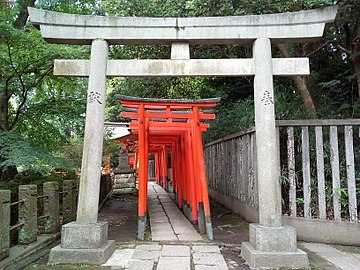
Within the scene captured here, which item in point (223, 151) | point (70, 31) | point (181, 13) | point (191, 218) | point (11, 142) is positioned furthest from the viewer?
point (223, 151)

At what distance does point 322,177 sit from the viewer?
6.05 m

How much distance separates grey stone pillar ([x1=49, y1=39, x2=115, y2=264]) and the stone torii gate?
17 mm

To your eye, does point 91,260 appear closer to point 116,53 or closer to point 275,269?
point 275,269

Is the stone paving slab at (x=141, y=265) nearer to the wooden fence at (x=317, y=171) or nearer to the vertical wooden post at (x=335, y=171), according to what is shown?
the wooden fence at (x=317, y=171)

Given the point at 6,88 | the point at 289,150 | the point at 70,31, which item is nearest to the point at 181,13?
the point at 70,31

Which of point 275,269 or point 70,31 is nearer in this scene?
point 275,269

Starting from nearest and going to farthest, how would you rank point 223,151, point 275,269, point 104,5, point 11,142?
point 275,269, point 11,142, point 104,5, point 223,151

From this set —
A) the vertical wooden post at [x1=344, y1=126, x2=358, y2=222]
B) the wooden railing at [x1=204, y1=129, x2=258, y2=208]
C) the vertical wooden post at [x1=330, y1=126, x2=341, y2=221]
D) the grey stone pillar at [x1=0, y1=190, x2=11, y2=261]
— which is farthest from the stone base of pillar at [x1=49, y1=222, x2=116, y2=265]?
the vertical wooden post at [x1=344, y1=126, x2=358, y2=222]

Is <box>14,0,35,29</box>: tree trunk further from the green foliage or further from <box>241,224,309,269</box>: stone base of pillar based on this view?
<box>241,224,309,269</box>: stone base of pillar

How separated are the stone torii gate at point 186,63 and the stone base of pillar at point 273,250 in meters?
0.09

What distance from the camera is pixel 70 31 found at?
542 centimetres

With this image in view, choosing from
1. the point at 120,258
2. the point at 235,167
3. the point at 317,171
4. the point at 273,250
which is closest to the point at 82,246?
the point at 120,258

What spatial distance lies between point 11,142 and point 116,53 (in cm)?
488

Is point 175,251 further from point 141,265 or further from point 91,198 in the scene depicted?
point 91,198
